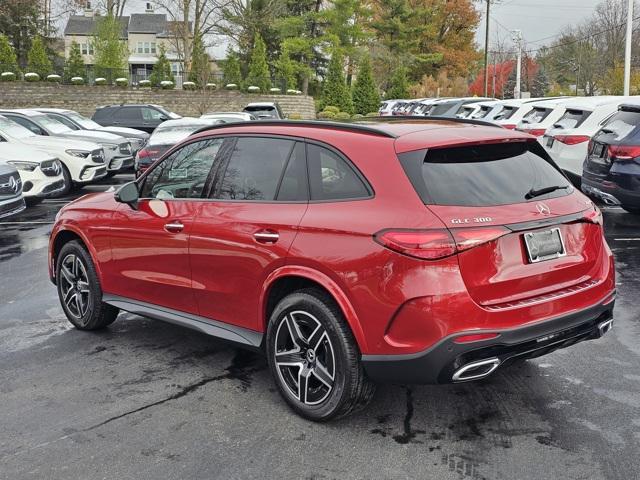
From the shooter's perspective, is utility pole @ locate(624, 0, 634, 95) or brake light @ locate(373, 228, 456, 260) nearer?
brake light @ locate(373, 228, 456, 260)

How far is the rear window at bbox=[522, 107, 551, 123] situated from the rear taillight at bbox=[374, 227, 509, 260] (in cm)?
1157

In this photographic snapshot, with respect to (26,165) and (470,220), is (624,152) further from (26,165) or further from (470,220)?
(26,165)

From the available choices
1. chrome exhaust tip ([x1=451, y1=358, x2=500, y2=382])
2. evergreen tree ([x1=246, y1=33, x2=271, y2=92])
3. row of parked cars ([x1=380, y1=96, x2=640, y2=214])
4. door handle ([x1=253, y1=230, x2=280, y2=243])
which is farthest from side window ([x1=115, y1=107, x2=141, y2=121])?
chrome exhaust tip ([x1=451, y1=358, x2=500, y2=382])

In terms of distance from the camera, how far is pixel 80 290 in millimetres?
6023

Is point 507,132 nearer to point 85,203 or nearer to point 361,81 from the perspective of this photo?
point 85,203

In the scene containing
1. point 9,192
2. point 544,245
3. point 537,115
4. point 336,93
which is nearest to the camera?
point 544,245

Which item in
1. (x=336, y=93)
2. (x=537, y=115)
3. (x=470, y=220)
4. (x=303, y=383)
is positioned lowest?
(x=303, y=383)

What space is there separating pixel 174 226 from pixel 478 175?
2.06 metres

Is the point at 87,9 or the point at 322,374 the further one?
the point at 87,9

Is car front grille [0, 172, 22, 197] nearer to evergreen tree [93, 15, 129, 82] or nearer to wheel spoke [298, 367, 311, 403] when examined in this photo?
wheel spoke [298, 367, 311, 403]

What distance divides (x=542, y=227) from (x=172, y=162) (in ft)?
8.81

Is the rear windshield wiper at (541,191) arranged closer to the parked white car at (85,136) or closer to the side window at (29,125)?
the parked white car at (85,136)

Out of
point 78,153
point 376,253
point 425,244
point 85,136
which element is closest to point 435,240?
point 425,244

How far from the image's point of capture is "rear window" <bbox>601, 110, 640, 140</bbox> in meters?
9.58
